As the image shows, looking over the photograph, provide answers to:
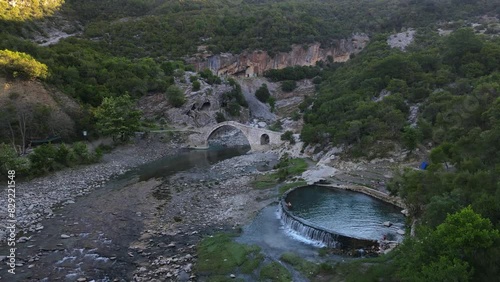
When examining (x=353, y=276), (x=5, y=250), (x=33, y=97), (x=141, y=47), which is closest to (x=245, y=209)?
(x=353, y=276)

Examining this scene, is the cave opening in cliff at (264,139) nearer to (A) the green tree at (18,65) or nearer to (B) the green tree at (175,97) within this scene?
(B) the green tree at (175,97)

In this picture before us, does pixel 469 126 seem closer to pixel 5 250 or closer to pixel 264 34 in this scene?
pixel 5 250

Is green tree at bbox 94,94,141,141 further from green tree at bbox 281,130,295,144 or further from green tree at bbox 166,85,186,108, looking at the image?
green tree at bbox 281,130,295,144

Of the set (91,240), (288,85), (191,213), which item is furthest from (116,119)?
(288,85)

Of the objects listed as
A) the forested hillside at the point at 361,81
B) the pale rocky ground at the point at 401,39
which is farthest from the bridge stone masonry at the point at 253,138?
the pale rocky ground at the point at 401,39

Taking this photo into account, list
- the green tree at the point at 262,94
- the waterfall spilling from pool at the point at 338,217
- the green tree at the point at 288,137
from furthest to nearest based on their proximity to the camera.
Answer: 1. the green tree at the point at 262,94
2. the green tree at the point at 288,137
3. the waterfall spilling from pool at the point at 338,217

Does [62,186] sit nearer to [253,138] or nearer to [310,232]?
[310,232]
